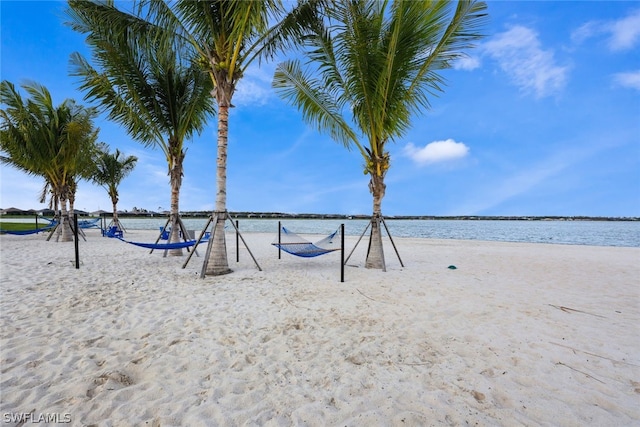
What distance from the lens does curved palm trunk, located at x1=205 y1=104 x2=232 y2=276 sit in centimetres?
537

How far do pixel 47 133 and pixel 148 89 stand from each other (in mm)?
6332

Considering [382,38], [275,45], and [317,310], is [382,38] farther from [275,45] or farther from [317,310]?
[317,310]

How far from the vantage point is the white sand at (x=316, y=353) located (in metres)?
1.80

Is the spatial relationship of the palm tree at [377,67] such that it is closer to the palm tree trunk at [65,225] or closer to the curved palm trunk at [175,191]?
the curved palm trunk at [175,191]

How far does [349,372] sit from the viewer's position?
2232 mm

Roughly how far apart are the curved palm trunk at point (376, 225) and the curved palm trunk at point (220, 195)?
123 inches

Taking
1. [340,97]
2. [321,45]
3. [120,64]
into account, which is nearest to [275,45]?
[321,45]

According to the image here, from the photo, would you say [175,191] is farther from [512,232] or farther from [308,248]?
[512,232]

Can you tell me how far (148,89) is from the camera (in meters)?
7.29

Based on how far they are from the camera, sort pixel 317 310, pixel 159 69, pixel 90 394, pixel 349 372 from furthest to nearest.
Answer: pixel 159 69 → pixel 317 310 → pixel 349 372 → pixel 90 394

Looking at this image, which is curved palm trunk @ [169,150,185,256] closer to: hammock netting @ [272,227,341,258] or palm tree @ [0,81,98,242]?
hammock netting @ [272,227,341,258]

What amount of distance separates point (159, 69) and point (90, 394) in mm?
7670

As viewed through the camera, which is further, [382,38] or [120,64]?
[120,64]

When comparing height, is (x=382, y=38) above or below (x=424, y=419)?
above
